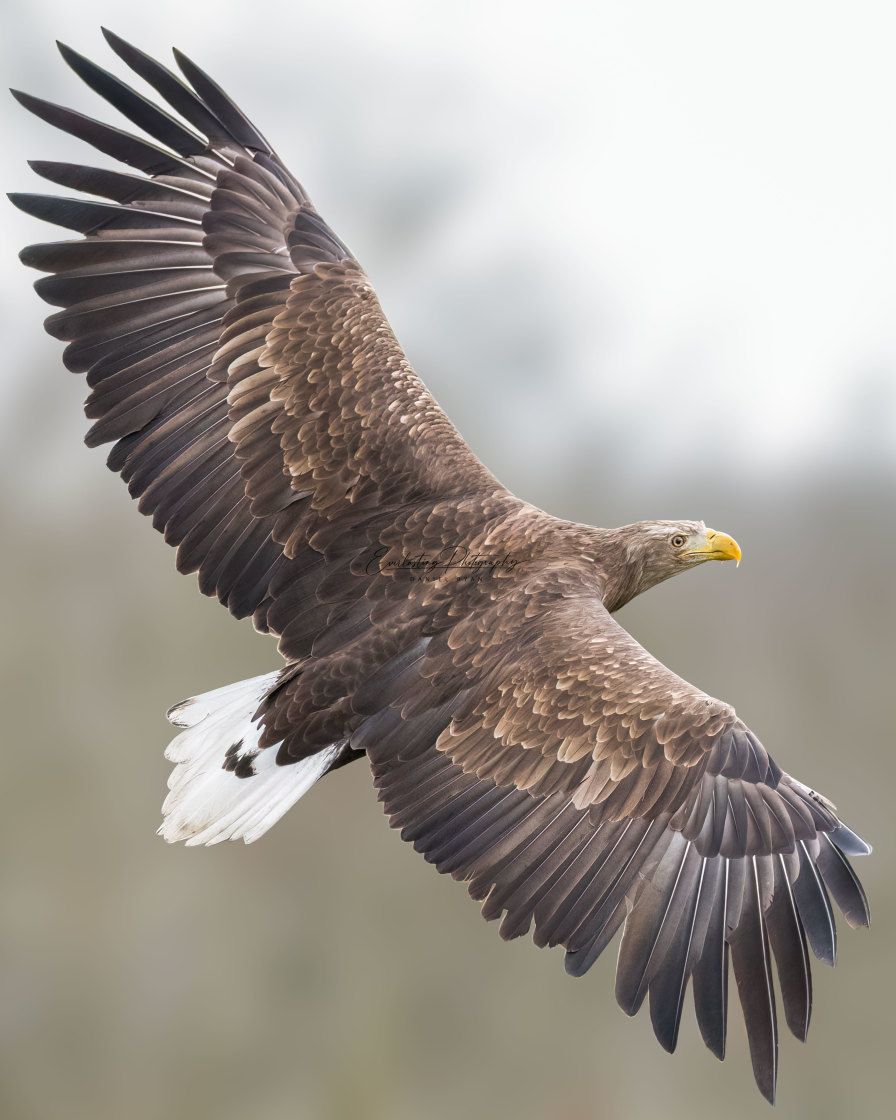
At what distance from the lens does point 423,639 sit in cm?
462

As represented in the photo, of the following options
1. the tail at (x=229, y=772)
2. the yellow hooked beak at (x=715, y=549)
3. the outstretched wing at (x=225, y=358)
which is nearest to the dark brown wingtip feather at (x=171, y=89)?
the outstretched wing at (x=225, y=358)

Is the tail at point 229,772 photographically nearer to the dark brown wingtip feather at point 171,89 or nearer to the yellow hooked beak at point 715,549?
the yellow hooked beak at point 715,549

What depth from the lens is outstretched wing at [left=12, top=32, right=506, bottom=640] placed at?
4.90 meters

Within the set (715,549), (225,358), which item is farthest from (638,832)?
(225,358)

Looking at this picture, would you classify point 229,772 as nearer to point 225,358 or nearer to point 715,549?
point 225,358

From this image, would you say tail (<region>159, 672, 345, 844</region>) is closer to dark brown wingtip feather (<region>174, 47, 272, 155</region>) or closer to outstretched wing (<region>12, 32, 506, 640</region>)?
outstretched wing (<region>12, 32, 506, 640</region>)

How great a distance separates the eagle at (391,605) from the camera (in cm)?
398

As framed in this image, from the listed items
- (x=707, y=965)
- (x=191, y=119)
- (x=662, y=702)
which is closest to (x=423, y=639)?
(x=662, y=702)

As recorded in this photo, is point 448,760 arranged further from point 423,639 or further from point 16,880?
point 16,880

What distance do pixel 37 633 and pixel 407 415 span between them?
16.5 metres

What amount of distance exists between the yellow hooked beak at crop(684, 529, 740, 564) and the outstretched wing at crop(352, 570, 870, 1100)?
51.9 inches

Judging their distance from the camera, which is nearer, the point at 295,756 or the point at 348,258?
the point at 295,756

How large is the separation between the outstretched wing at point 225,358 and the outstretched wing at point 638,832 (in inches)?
39.1

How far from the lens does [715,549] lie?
554 cm
